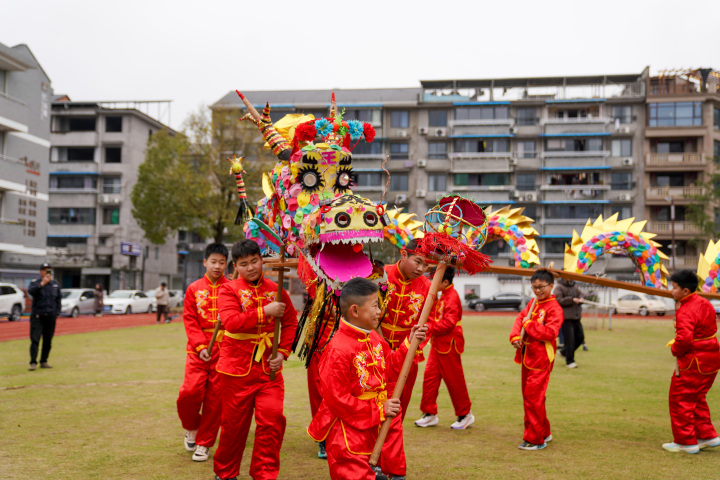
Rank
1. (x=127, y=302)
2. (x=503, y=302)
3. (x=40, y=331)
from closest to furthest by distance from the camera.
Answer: (x=40, y=331) < (x=127, y=302) < (x=503, y=302)

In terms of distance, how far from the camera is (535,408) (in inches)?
251

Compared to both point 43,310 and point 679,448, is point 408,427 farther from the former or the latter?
point 43,310

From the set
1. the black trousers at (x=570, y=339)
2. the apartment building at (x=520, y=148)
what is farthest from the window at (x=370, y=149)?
the black trousers at (x=570, y=339)

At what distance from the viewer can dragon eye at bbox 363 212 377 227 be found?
480cm

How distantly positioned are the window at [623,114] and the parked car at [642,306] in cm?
1443

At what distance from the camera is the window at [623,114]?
43781 mm

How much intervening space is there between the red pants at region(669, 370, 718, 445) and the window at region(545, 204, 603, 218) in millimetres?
38655

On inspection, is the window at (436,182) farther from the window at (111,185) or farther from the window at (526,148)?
the window at (111,185)

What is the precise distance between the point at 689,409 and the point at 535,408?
1477 mm

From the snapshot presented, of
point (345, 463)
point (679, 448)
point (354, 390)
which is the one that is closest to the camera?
point (345, 463)

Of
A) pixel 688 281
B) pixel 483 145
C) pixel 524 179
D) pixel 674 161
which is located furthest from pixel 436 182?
pixel 688 281

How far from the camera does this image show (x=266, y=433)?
16.1 feet

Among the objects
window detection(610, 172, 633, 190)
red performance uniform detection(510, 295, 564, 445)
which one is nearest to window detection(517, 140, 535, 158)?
window detection(610, 172, 633, 190)

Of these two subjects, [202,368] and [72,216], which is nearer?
[202,368]
